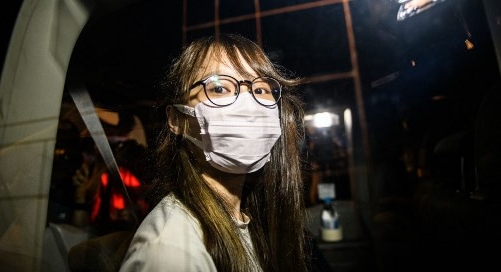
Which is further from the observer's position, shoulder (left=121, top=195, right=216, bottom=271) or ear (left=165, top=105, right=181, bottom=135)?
ear (left=165, top=105, right=181, bottom=135)

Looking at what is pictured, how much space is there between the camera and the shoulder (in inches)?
29.3

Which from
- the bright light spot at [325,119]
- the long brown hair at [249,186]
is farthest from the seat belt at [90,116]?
the bright light spot at [325,119]

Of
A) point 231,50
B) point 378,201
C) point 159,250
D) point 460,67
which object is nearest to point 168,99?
point 231,50

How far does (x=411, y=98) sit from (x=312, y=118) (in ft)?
3.58

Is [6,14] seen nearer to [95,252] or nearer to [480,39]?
[95,252]

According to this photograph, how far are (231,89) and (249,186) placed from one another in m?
0.59

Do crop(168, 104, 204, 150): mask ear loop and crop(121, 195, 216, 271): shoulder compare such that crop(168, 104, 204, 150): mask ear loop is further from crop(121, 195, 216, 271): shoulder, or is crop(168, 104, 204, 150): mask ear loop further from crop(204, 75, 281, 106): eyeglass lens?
crop(121, 195, 216, 271): shoulder

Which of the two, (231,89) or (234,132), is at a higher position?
(231,89)

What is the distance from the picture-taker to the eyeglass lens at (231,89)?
1.16 metres

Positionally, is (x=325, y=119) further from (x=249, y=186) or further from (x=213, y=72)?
(x=213, y=72)

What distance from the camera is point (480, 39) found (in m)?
1.22

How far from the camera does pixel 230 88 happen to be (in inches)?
46.4

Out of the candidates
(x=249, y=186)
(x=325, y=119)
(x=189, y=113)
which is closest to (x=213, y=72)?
(x=189, y=113)

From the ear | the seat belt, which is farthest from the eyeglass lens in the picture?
the seat belt
